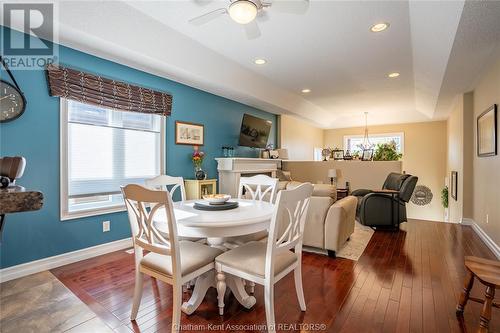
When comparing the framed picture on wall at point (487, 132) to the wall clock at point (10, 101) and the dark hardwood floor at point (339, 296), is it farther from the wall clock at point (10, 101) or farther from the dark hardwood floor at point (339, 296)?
the wall clock at point (10, 101)

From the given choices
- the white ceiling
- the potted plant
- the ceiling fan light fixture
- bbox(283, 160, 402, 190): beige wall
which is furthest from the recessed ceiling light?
the potted plant

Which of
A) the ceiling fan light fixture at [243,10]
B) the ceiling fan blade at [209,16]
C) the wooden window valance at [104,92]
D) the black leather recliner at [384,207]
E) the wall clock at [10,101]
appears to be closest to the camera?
the ceiling fan light fixture at [243,10]

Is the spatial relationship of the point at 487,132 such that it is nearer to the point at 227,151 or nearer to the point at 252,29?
the point at 252,29

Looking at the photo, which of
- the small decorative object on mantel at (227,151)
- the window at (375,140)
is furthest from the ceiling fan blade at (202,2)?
the window at (375,140)

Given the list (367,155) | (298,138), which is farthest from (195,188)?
(367,155)

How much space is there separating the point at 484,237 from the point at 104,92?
5525 millimetres

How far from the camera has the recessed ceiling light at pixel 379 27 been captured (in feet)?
9.56

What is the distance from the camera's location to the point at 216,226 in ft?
5.43

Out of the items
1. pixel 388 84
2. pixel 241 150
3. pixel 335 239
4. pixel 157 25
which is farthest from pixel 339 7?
pixel 241 150

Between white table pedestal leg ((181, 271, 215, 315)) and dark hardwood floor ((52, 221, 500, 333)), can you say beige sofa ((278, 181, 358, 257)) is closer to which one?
dark hardwood floor ((52, 221, 500, 333))

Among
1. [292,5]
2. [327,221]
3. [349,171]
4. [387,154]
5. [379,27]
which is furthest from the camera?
[349,171]

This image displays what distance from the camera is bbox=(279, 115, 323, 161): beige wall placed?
701cm

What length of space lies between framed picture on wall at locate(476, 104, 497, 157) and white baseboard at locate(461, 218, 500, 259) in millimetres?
1147

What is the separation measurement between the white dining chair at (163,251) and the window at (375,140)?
300 inches
